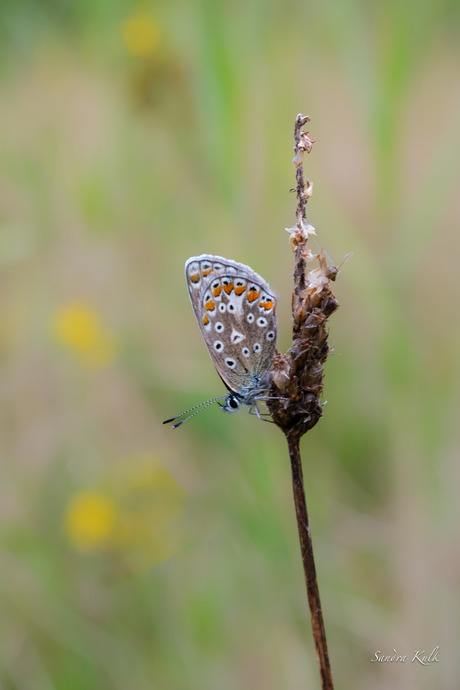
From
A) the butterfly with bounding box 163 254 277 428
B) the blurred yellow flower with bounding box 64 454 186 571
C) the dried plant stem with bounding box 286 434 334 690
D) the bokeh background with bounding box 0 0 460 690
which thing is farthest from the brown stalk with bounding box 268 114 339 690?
the blurred yellow flower with bounding box 64 454 186 571

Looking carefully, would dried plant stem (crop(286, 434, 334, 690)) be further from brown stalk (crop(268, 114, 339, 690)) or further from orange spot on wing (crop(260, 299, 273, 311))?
orange spot on wing (crop(260, 299, 273, 311))

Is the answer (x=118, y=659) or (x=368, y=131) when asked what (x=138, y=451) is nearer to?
(x=118, y=659)

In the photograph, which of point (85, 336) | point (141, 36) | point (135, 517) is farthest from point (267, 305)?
point (141, 36)

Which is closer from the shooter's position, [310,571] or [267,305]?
[310,571]

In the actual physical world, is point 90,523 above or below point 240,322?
below

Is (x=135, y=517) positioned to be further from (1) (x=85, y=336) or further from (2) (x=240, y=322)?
(2) (x=240, y=322)

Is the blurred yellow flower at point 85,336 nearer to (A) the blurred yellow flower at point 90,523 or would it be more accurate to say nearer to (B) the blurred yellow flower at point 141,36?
(A) the blurred yellow flower at point 90,523

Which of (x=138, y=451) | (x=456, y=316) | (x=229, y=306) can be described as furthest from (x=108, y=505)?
(x=456, y=316)
